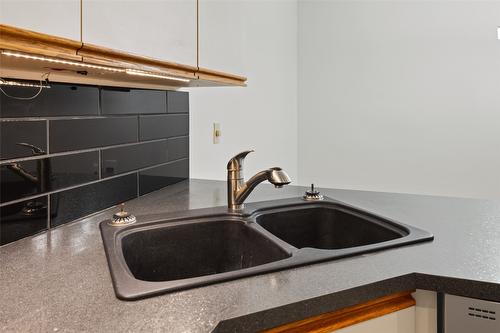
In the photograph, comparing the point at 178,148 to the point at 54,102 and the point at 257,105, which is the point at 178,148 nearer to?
the point at 54,102

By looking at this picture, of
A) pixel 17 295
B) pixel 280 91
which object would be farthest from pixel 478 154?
pixel 17 295

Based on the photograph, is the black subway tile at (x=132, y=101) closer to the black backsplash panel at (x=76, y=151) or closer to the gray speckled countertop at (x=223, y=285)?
the black backsplash panel at (x=76, y=151)

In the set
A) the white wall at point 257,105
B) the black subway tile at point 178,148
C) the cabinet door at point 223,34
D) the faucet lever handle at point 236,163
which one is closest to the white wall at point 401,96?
the white wall at point 257,105

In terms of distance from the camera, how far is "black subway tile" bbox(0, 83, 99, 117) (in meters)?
0.88

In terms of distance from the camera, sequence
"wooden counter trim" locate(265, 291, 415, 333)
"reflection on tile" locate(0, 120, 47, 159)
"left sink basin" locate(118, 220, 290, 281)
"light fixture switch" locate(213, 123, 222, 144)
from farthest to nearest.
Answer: "light fixture switch" locate(213, 123, 222, 144), "left sink basin" locate(118, 220, 290, 281), "reflection on tile" locate(0, 120, 47, 159), "wooden counter trim" locate(265, 291, 415, 333)

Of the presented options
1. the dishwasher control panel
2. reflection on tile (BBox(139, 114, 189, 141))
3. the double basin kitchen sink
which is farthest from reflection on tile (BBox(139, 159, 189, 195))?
the dishwasher control panel

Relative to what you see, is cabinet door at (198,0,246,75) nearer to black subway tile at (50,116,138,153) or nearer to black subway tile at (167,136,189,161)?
black subway tile at (167,136,189,161)

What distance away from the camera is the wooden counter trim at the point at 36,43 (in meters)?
0.49

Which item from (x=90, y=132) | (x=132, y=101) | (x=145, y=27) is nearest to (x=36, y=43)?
(x=145, y=27)

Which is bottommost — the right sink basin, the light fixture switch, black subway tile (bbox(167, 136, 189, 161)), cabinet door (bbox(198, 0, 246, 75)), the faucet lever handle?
the right sink basin

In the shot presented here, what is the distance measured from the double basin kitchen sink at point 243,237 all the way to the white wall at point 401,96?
5.23 feet

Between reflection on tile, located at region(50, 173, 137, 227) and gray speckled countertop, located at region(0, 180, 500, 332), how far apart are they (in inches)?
1.6

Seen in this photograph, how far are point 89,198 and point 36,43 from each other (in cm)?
68

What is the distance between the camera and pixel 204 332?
0.53 metres
